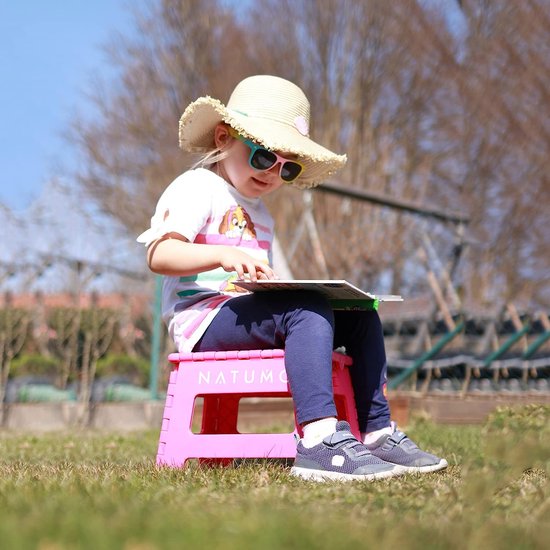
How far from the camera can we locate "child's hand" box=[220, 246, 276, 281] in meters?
2.70

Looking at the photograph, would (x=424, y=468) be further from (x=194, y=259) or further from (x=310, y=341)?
(x=194, y=259)

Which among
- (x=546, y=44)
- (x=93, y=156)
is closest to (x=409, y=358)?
(x=546, y=44)

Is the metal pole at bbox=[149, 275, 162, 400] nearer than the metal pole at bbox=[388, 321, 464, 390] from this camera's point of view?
No

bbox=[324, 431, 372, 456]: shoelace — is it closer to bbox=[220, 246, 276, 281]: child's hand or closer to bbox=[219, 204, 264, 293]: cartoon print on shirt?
bbox=[220, 246, 276, 281]: child's hand

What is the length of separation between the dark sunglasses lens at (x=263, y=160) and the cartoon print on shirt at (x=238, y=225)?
0.16 meters

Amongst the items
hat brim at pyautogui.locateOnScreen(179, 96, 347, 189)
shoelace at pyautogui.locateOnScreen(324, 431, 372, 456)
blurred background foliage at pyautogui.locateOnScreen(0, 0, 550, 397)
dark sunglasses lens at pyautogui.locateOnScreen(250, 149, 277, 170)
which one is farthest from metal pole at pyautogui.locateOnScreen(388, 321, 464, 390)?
shoelace at pyautogui.locateOnScreen(324, 431, 372, 456)

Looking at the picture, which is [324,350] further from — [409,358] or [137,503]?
[409,358]

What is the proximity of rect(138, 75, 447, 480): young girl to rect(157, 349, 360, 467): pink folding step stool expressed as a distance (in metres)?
0.07

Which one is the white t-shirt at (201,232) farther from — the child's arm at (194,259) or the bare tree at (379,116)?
the bare tree at (379,116)

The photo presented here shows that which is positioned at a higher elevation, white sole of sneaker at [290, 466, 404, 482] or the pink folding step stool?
the pink folding step stool

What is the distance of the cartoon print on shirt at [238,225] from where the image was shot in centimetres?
312

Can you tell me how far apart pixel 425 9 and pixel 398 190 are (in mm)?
2655

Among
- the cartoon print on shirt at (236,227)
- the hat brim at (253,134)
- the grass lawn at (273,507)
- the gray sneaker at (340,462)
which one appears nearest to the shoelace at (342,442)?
the gray sneaker at (340,462)

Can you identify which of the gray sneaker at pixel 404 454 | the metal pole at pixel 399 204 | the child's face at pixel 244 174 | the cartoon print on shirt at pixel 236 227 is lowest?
the gray sneaker at pixel 404 454
